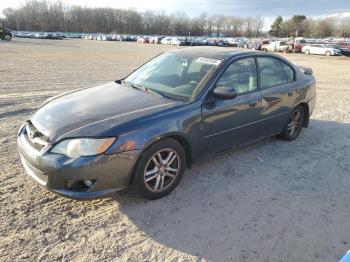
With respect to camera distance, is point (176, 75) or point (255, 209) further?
point (176, 75)

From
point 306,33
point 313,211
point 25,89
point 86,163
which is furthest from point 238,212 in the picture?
point 306,33

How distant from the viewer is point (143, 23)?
149 m

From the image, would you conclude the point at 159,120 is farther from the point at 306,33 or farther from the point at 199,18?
the point at 199,18

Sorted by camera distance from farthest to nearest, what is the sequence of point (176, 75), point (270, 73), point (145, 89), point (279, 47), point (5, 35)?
point (5, 35) < point (279, 47) < point (270, 73) < point (176, 75) < point (145, 89)

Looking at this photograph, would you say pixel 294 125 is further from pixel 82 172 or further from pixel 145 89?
pixel 82 172

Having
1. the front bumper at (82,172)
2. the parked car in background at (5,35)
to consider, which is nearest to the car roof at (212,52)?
the front bumper at (82,172)

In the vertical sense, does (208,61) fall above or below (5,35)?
below

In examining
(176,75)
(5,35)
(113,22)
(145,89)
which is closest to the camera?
(145,89)

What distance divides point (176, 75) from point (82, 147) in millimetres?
1797

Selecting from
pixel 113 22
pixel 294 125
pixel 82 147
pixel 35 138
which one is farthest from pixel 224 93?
pixel 113 22

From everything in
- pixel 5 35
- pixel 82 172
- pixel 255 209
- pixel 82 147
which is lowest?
pixel 255 209

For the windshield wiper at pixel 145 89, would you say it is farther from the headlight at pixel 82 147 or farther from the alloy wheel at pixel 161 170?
the headlight at pixel 82 147

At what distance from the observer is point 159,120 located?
3596 millimetres

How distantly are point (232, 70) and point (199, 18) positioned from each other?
167785mm
